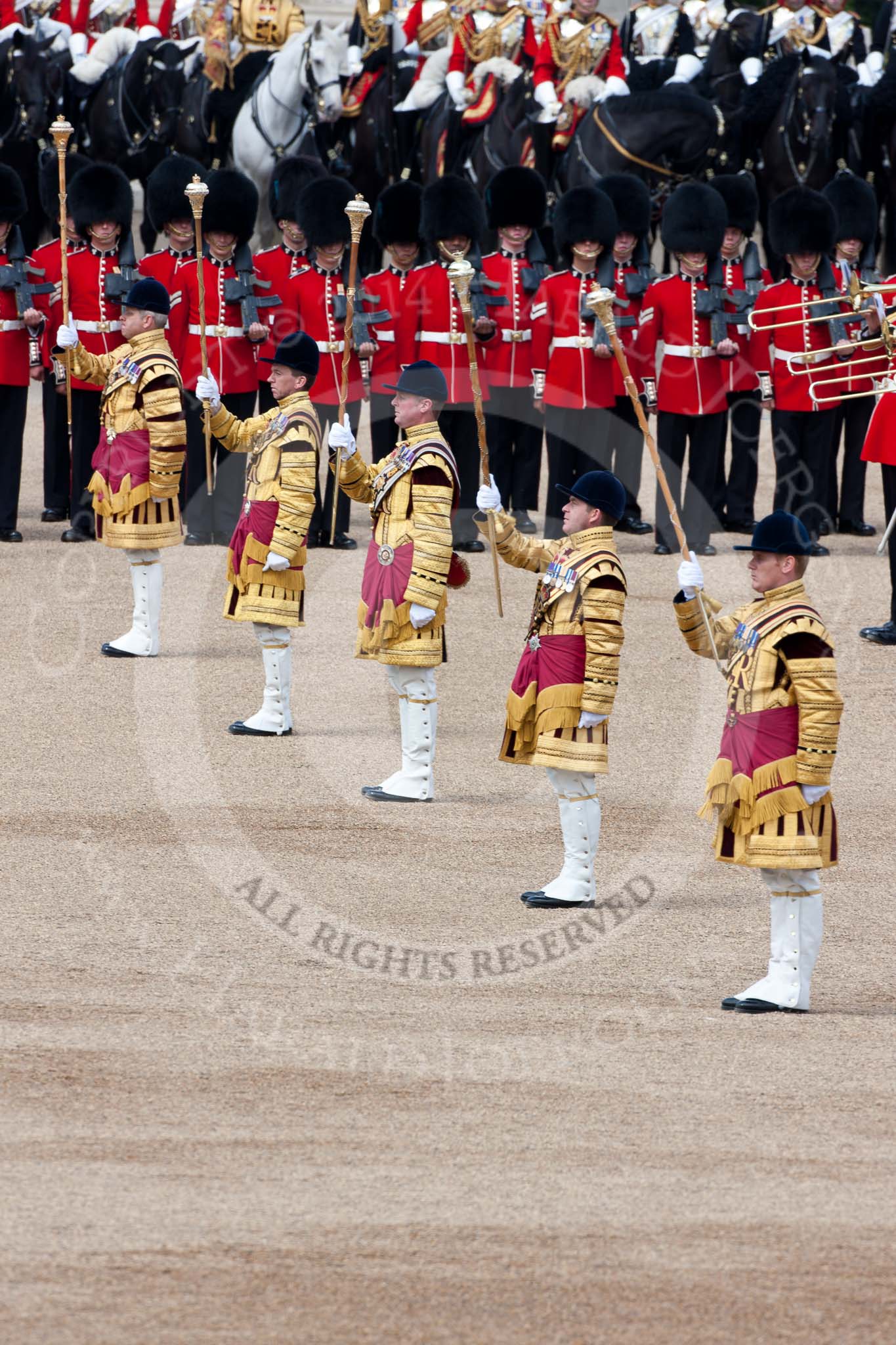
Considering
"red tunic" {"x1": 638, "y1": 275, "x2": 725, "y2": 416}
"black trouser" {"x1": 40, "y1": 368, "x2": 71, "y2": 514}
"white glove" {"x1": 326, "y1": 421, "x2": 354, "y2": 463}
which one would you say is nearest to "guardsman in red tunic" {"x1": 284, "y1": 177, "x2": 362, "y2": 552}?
"black trouser" {"x1": 40, "y1": 368, "x2": 71, "y2": 514}

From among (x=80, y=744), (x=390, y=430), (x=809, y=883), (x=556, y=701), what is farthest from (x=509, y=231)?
(x=809, y=883)

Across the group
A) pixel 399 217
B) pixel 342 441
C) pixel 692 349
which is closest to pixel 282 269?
pixel 399 217

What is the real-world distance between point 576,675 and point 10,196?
20.8 feet

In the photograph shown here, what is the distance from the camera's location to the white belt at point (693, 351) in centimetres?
1117

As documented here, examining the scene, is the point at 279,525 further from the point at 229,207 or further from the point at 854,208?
the point at 854,208

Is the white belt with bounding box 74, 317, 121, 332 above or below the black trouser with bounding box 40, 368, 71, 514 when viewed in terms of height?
above

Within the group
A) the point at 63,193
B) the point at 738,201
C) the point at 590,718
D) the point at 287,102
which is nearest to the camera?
the point at 590,718

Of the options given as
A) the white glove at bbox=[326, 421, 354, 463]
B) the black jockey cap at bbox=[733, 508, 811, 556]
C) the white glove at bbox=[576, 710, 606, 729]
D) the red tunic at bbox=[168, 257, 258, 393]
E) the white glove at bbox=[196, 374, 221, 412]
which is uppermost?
the red tunic at bbox=[168, 257, 258, 393]

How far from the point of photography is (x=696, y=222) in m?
11.3

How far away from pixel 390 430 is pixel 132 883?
19.2 feet

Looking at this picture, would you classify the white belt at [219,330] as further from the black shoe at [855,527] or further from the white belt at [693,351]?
the black shoe at [855,527]

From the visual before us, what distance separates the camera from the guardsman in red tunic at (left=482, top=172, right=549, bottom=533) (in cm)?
1141

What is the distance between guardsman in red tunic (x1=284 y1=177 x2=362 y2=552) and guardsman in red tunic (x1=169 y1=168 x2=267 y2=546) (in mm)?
269

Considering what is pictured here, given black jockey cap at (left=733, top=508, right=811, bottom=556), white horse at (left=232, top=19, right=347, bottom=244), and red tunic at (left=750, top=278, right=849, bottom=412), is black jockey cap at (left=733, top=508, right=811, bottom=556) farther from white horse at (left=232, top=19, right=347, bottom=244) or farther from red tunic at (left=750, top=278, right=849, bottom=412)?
white horse at (left=232, top=19, right=347, bottom=244)
